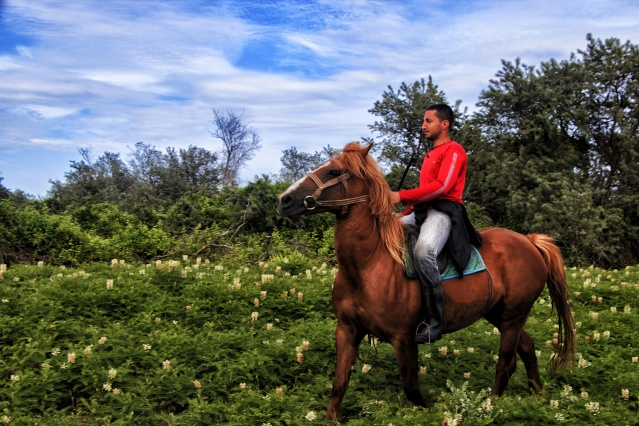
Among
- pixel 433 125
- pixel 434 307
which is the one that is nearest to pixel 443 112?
pixel 433 125

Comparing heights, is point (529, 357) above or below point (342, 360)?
below

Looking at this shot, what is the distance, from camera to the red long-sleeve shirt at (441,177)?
210 inches

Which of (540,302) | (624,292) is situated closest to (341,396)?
(540,302)

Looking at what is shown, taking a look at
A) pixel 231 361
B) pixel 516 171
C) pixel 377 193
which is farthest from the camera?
pixel 516 171

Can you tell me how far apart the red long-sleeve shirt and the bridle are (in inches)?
21.7

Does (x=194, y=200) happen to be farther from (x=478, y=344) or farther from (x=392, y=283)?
(x=392, y=283)

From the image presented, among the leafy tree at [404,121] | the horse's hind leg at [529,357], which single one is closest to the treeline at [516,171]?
the leafy tree at [404,121]

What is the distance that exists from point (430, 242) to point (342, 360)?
1413 millimetres

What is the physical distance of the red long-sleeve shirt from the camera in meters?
5.33

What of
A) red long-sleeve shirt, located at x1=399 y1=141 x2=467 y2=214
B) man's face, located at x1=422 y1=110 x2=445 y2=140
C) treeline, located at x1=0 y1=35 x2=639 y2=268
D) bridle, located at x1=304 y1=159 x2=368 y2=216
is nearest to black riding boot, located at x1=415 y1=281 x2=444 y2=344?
red long-sleeve shirt, located at x1=399 y1=141 x2=467 y2=214

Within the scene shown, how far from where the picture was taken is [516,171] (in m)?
24.0

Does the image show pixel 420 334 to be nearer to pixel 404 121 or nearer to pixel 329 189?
pixel 329 189

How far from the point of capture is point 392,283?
5.14 meters

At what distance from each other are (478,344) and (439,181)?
353cm
